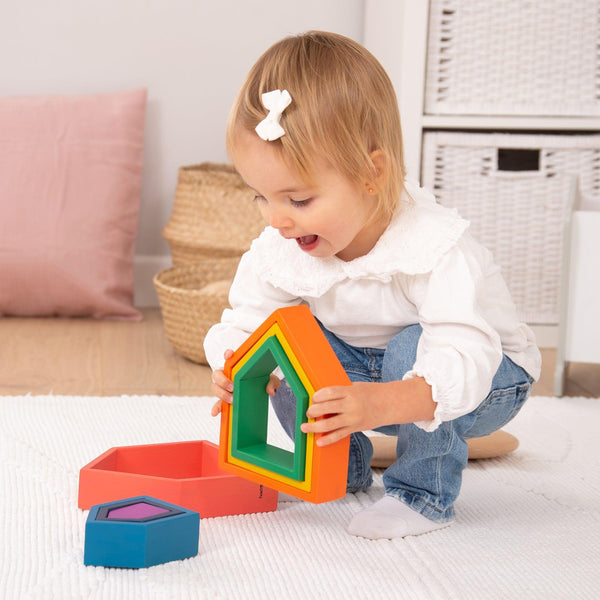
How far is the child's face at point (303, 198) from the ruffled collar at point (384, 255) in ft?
0.12

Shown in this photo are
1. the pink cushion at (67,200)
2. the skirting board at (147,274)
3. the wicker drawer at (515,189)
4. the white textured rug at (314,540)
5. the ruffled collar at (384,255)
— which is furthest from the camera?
the skirting board at (147,274)

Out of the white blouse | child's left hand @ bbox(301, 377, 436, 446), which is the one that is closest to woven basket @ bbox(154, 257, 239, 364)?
the white blouse

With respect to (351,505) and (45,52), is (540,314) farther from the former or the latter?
(45,52)

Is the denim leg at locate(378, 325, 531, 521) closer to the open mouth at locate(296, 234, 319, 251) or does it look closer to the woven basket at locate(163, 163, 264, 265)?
the open mouth at locate(296, 234, 319, 251)

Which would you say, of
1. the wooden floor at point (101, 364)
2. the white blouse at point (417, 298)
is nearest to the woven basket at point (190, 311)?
the wooden floor at point (101, 364)

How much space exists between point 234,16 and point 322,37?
122 cm

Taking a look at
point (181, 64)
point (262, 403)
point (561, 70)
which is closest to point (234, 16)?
point (181, 64)

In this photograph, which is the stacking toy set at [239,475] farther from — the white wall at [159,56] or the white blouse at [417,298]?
the white wall at [159,56]

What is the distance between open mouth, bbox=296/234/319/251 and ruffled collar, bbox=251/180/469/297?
0.16ft

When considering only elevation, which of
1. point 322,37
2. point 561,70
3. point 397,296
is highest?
point 561,70

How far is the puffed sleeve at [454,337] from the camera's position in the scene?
83cm

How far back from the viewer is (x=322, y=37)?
2.91 feet

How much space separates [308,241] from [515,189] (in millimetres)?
932

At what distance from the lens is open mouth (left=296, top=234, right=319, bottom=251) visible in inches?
35.5
